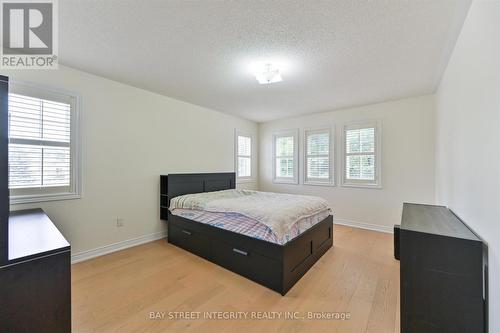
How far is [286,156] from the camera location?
5238 millimetres

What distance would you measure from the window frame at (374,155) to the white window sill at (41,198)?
448 cm

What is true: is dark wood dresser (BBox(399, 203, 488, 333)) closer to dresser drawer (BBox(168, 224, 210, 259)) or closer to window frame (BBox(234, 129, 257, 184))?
dresser drawer (BBox(168, 224, 210, 259))

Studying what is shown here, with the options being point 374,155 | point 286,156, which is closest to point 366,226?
point 374,155

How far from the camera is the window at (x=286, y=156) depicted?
503 cm

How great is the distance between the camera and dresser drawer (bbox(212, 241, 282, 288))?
2102mm

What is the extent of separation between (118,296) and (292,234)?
1.80 meters

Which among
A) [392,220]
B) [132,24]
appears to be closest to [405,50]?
[132,24]

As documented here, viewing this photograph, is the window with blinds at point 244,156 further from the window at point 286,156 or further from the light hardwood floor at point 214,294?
the light hardwood floor at point 214,294

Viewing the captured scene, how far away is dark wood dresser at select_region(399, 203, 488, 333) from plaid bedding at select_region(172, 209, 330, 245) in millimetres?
1010

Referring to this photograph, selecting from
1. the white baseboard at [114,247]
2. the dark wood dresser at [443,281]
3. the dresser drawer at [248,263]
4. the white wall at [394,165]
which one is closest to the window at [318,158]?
the white wall at [394,165]

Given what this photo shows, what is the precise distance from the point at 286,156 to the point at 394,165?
7.38ft

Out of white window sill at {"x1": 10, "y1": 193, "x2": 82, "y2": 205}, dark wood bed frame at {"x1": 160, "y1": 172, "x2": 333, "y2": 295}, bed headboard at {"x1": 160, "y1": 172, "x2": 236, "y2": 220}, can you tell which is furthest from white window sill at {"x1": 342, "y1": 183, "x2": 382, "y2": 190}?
white window sill at {"x1": 10, "y1": 193, "x2": 82, "y2": 205}

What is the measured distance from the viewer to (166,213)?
3523 millimetres

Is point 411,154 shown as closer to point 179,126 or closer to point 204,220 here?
point 204,220
